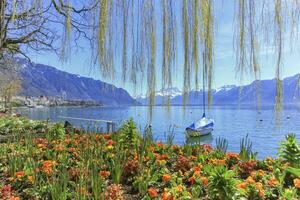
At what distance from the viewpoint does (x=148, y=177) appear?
3.68m

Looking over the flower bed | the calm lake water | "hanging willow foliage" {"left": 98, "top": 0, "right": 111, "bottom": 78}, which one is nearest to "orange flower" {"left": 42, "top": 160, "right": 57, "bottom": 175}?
the flower bed

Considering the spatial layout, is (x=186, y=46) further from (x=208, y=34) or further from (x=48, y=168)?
(x=48, y=168)

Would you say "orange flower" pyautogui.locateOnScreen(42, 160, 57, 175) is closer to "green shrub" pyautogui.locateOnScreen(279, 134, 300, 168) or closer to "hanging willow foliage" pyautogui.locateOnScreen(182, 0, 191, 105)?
"green shrub" pyautogui.locateOnScreen(279, 134, 300, 168)

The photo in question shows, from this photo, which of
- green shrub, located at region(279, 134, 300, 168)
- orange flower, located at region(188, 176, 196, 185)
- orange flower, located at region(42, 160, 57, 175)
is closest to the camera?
orange flower, located at region(188, 176, 196, 185)

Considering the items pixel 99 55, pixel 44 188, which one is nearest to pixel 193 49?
pixel 99 55

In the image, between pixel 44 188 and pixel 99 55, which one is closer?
pixel 99 55

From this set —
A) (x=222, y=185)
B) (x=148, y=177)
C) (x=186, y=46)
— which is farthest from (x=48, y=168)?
(x=186, y=46)

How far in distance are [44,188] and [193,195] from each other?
153cm

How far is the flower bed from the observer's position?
3131mm

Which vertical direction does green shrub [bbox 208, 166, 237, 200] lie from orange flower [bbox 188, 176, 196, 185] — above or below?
above

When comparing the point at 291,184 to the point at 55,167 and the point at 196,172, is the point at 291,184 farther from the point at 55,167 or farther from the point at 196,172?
the point at 55,167

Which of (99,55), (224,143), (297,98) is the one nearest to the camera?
(297,98)

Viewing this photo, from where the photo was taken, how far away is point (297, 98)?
3.11ft

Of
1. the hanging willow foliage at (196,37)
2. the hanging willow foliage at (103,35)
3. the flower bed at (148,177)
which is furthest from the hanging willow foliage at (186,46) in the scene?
the flower bed at (148,177)
